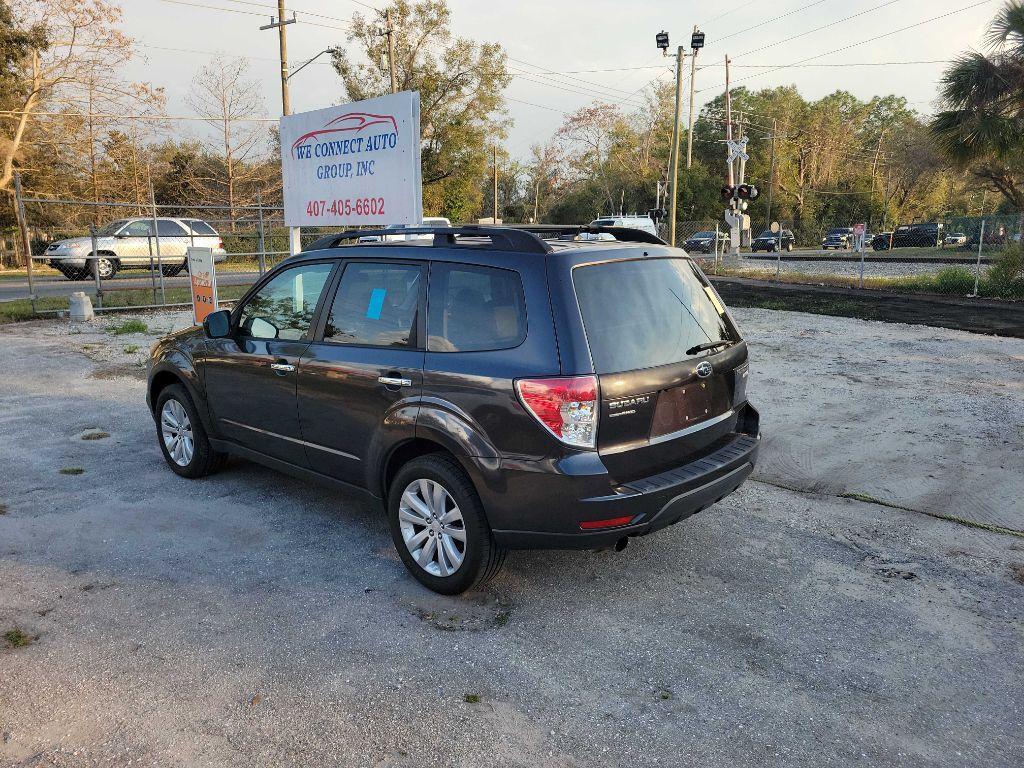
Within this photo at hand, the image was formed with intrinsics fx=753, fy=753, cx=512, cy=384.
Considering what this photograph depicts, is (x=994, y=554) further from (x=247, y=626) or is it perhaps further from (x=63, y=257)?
(x=63, y=257)

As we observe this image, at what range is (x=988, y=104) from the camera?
18109 millimetres

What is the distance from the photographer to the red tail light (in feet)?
10.7

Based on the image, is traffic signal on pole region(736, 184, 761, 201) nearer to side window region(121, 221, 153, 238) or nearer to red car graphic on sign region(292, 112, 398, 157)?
red car graphic on sign region(292, 112, 398, 157)

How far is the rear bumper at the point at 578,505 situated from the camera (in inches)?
130

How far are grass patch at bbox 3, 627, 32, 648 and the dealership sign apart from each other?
5866mm

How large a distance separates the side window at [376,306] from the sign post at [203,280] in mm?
6811

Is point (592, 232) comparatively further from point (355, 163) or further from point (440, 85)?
point (440, 85)

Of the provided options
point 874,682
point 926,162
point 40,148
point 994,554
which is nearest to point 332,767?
point 874,682

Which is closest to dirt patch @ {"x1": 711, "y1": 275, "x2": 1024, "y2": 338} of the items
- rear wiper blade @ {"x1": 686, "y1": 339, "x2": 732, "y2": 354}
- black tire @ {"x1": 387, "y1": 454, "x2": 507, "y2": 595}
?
rear wiper blade @ {"x1": 686, "y1": 339, "x2": 732, "y2": 354}

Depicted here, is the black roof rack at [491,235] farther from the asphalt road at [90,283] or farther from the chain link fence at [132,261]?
the asphalt road at [90,283]

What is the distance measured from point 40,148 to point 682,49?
2985 cm

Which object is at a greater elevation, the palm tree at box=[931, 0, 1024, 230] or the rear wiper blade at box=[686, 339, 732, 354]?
the palm tree at box=[931, 0, 1024, 230]

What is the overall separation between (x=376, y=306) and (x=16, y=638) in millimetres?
2292

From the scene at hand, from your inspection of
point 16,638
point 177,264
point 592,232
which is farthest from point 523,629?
point 177,264
